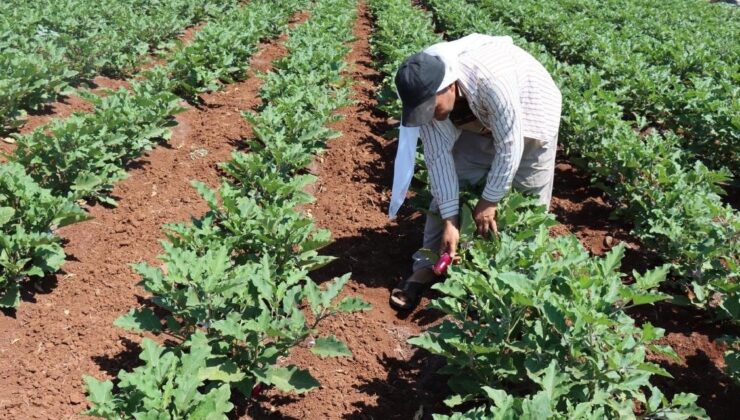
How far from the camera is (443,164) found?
146 inches

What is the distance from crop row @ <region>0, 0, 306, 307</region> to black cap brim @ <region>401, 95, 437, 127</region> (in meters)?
2.53

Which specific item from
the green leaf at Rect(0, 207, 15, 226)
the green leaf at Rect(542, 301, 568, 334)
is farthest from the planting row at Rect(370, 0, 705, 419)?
the green leaf at Rect(0, 207, 15, 226)

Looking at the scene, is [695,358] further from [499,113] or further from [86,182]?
[86,182]

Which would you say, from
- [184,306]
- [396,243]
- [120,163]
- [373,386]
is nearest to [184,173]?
[120,163]

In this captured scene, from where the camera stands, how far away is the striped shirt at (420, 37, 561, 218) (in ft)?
11.1

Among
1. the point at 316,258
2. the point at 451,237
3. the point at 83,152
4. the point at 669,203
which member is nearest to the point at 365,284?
the point at 316,258

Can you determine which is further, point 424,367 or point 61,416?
point 424,367

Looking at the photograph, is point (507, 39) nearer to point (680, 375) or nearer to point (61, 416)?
point (680, 375)

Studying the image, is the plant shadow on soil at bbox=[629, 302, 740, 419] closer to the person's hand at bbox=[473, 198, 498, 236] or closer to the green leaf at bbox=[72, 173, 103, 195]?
the person's hand at bbox=[473, 198, 498, 236]

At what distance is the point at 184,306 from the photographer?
3248 mm

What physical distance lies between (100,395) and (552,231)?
396cm

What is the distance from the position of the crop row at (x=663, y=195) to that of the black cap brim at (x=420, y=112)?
218cm

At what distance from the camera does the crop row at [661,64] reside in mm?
6676

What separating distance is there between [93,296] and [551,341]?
301 cm
